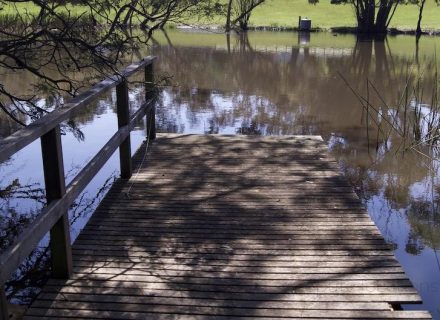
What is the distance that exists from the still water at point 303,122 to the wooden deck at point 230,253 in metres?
0.63

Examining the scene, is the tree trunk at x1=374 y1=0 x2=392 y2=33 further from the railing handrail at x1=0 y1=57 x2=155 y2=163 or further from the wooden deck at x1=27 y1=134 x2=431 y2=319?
the railing handrail at x1=0 y1=57 x2=155 y2=163

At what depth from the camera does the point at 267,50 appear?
22062 mm

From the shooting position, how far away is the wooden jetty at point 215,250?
2982mm

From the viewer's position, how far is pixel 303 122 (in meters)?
9.84

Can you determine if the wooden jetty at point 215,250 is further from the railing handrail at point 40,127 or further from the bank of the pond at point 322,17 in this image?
the bank of the pond at point 322,17

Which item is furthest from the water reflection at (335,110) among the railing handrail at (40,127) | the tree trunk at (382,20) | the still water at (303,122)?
the tree trunk at (382,20)

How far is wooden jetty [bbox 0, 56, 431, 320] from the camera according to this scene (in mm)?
2982

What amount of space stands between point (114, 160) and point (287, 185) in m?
2.89

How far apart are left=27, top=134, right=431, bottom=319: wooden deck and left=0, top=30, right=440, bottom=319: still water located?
0.63 meters

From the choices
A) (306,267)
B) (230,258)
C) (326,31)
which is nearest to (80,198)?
(230,258)

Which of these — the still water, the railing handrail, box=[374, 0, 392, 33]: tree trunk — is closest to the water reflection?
the still water

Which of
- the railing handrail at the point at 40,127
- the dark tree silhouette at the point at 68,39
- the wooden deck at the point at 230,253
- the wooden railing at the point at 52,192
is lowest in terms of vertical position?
the wooden deck at the point at 230,253

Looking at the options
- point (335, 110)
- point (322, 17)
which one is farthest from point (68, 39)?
point (322, 17)

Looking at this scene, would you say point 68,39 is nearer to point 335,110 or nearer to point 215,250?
point 215,250
